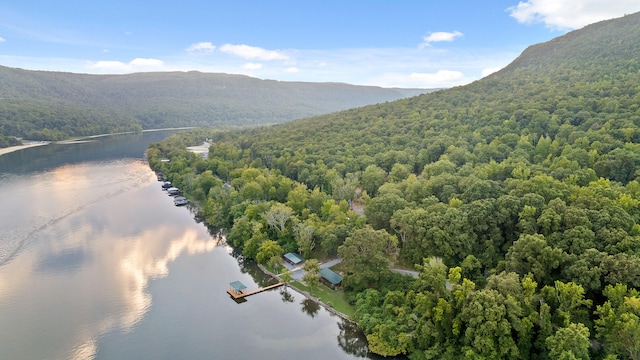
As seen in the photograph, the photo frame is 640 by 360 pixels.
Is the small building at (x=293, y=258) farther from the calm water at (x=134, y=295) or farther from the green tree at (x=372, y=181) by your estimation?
the green tree at (x=372, y=181)

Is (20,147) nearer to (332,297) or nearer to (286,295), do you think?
(286,295)

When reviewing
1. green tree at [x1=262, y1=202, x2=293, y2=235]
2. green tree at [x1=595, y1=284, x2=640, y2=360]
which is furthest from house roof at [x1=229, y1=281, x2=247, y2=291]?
green tree at [x1=595, y1=284, x2=640, y2=360]

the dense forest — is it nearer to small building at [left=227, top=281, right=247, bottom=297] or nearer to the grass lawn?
the grass lawn

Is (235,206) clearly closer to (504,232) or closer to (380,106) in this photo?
(504,232)

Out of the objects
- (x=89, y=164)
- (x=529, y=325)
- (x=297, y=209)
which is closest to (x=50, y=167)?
(x=89, y=164)

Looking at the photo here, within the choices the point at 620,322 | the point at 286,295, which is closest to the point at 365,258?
the point at 286,295

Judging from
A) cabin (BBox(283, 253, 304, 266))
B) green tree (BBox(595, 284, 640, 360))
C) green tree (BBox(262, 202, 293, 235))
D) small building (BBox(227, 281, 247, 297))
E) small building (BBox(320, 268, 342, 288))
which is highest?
green tree (BBox(595, 284, 640, 360))
